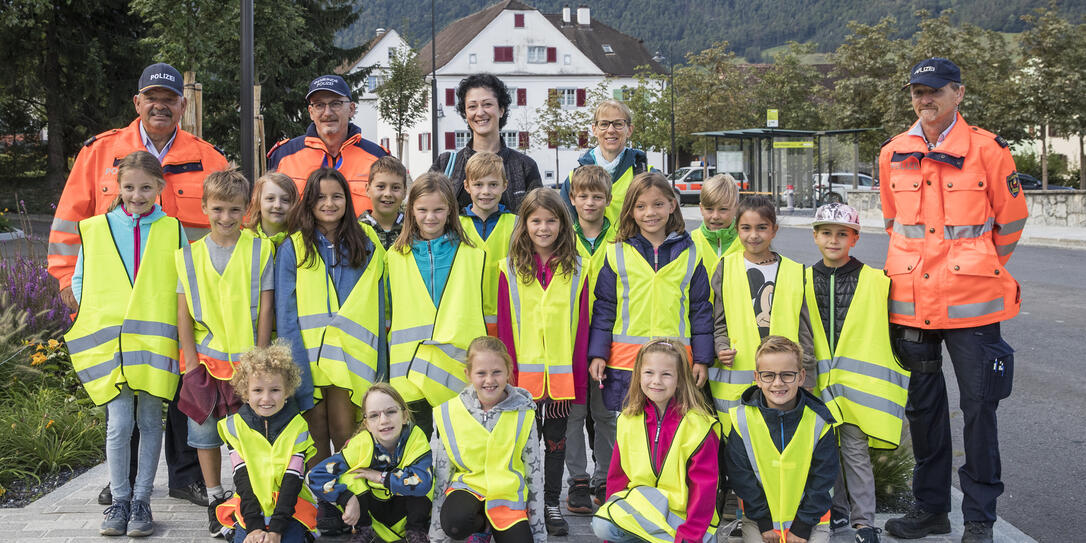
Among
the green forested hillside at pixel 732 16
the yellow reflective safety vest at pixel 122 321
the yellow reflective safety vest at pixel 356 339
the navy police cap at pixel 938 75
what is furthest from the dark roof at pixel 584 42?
the green forested hillside at pixel 732 16

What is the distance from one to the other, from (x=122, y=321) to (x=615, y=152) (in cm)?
296

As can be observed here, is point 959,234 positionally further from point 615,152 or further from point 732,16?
point 732,16

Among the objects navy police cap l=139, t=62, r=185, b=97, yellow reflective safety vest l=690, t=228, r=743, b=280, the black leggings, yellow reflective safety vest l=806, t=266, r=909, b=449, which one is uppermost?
navy police cap l=139, t=62, r=185, b=97

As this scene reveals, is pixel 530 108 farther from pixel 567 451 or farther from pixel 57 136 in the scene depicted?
pixel 567 451

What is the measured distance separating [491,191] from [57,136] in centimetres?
2771

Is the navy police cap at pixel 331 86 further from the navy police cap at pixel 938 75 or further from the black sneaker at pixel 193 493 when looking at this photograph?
the navy police cap at pixel 938 75

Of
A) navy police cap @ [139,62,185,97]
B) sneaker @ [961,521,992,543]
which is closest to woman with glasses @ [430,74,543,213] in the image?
navy police cap @ [139,62,185,97]

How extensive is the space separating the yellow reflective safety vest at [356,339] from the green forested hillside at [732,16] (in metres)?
136

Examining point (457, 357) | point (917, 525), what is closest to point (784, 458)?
point (917, 525)

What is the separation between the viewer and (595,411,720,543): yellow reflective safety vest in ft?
13.2

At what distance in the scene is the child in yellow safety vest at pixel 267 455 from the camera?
4.26 meters

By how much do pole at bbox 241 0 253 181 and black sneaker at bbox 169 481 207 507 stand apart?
128 inches

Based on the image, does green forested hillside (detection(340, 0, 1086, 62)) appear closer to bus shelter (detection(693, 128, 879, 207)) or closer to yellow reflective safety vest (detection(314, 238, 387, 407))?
bus shelter (detection(693, 128, 879, 207))

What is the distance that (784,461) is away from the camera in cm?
414
